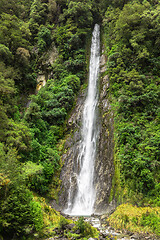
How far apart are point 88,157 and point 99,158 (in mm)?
1250

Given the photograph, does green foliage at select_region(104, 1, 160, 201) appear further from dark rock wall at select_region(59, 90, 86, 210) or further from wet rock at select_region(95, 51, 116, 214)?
dark rock wall at select_region(59, 90, 86, 210)

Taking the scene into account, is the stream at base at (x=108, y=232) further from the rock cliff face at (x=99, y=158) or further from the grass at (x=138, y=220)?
the rock cliff face at (x=99, y=158)

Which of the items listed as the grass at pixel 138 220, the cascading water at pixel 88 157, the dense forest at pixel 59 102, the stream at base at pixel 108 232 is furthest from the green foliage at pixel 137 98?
the stream at base at pixel 108 232

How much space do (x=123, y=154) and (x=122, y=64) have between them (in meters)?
9.92

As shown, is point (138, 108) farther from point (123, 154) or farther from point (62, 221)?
point (62, 221)

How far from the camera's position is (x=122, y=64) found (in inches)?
727

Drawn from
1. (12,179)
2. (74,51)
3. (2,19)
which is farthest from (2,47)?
(12,179)

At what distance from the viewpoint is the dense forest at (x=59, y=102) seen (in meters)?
8.06

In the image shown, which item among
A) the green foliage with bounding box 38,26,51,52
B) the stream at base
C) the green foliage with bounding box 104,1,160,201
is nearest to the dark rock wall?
the green foliage with bounding box 104,1,160,201

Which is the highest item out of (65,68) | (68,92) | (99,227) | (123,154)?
(65,68)

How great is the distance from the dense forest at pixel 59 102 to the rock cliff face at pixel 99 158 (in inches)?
25.9

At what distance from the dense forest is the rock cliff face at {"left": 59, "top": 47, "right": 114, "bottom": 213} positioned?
0.66m

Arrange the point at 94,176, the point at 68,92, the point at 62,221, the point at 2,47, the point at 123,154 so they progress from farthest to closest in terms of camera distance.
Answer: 1. the point at 68,92
2. the point at 2,47
3. the point at 94,176
4. the point at 123,154
5. the point at 62,221

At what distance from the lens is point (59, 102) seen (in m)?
19.9
